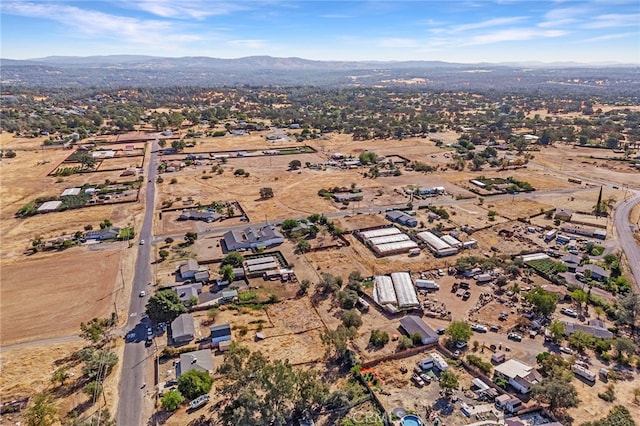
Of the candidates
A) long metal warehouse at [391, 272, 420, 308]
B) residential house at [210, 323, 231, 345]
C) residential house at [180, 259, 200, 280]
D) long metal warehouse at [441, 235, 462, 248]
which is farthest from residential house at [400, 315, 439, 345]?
residential house at [180, 259, 200, 280]

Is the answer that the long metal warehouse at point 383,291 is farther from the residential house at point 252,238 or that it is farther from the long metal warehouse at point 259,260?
the residential house at point 252,238

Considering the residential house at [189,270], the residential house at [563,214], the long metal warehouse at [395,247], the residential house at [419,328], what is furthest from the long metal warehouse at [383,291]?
the residential house at [563,214]

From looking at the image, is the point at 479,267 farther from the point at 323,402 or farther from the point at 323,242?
the point at 323,402

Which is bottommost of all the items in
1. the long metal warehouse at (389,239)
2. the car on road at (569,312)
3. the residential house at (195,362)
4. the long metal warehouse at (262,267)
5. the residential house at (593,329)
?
the residential house at (195,362)

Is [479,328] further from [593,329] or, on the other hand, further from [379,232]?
[379,232]

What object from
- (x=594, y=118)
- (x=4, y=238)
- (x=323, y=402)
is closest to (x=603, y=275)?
(x=323, y=402)

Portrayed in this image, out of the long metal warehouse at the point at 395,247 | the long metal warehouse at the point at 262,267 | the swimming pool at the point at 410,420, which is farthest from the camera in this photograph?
the long metal warehouse at the point at 395,247
